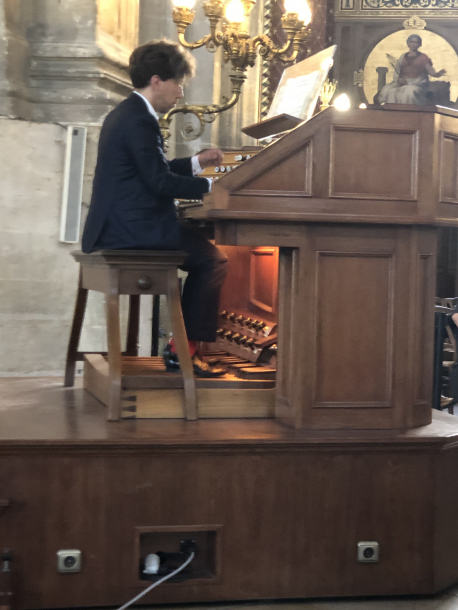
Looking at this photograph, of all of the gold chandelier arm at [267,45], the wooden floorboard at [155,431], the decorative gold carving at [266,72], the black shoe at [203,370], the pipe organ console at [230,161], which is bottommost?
the wooden floorboard at [155,431]

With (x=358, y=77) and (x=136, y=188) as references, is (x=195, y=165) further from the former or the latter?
(x=358, y=77)

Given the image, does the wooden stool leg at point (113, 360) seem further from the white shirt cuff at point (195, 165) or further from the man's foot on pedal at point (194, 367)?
the white shirt cuff at point (195, 165)

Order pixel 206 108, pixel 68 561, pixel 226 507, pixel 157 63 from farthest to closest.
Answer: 1. pixel 206 108
2. pixel 157 63
3. pixel 226 507
4. pixel 68 561

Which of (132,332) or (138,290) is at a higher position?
(138,290)

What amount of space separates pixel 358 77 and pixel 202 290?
12.1 metres

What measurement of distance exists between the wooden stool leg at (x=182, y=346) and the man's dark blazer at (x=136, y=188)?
0.60ft

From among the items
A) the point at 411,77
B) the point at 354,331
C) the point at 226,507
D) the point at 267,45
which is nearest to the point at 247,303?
the point at 354,331

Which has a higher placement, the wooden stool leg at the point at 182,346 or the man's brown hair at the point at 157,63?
the man's brown hair at the point at 157,63

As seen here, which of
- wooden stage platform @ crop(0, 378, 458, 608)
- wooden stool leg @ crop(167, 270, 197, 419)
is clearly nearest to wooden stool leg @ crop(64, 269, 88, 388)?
wooden stool leg @ crop(167, 270, 197, 419)

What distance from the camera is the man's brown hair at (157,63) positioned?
3395 mm

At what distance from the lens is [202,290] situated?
3441 mm

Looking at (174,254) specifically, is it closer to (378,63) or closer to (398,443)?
(398,443)

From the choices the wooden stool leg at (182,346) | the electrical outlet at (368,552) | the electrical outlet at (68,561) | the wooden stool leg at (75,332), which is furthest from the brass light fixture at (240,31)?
the electrical outlet at (68,561)

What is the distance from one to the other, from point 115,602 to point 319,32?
9.12 metres
